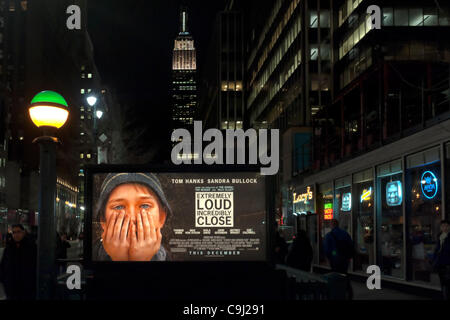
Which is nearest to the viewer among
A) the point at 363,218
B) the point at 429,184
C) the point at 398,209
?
the point at 429,184

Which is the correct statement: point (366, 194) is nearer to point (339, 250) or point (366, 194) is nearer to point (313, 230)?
A: point (339, 250)

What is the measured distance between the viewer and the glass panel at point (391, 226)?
18578mm

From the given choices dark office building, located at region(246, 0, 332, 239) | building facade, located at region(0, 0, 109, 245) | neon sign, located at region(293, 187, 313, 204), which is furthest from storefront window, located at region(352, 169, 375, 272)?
building facade, located at region(0, 0, 109, 245)

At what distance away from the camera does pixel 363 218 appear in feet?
73.6

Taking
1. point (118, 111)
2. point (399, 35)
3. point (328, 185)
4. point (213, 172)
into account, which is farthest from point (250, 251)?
point (399, 35)

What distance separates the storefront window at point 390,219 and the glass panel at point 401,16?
3434 cm

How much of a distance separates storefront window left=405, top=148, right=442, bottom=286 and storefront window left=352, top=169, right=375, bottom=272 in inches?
134

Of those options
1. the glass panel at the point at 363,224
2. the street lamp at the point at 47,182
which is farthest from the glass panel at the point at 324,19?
the street lamp at the point at 47,182

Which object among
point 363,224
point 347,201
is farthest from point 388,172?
point 347,201

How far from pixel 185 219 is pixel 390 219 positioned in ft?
42.2

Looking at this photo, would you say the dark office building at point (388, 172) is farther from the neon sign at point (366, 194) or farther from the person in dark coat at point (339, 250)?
the person in dark coat at point (339, 250)

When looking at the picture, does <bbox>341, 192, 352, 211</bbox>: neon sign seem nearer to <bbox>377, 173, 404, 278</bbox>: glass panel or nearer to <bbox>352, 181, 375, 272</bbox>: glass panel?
<bbox>352, 181, 375, 272</bbox>: glass panel

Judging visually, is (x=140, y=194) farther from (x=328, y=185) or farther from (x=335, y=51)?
(x=335, y=51)

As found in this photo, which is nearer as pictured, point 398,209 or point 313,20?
point 398,209
